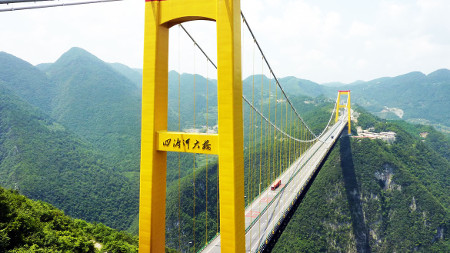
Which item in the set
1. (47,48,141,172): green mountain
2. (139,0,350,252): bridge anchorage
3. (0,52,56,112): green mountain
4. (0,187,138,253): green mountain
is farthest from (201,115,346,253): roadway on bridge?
(0,52,56,112): green mountain

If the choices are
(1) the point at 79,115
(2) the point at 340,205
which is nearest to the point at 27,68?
(1) the point at 79,115

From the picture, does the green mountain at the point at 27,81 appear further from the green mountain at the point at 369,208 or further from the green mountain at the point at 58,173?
the green mountain at the point at 369,208

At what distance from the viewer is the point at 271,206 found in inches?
893

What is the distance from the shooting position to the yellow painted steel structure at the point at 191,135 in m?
5.96

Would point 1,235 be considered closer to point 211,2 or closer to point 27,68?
point 211,2

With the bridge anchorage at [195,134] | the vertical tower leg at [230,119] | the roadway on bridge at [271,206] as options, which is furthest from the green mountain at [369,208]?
the vertical tower leg at [230,119]

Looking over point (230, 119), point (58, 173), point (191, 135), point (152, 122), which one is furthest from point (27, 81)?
point (230, 119)

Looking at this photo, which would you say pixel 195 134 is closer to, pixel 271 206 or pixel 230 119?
pixel 230 119

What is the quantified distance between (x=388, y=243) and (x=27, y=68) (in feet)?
456

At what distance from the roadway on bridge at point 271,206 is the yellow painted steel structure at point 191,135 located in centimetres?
494

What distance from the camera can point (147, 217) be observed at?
6.89 m

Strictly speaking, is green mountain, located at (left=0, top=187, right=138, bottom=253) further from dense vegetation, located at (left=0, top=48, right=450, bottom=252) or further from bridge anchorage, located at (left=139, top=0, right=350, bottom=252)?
bridge anchorage, located at (left=139, top=0, right=350, bottom=252)

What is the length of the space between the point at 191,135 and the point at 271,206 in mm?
17960

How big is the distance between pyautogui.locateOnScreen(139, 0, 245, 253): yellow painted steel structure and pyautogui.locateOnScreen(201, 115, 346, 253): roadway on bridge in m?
4.94
